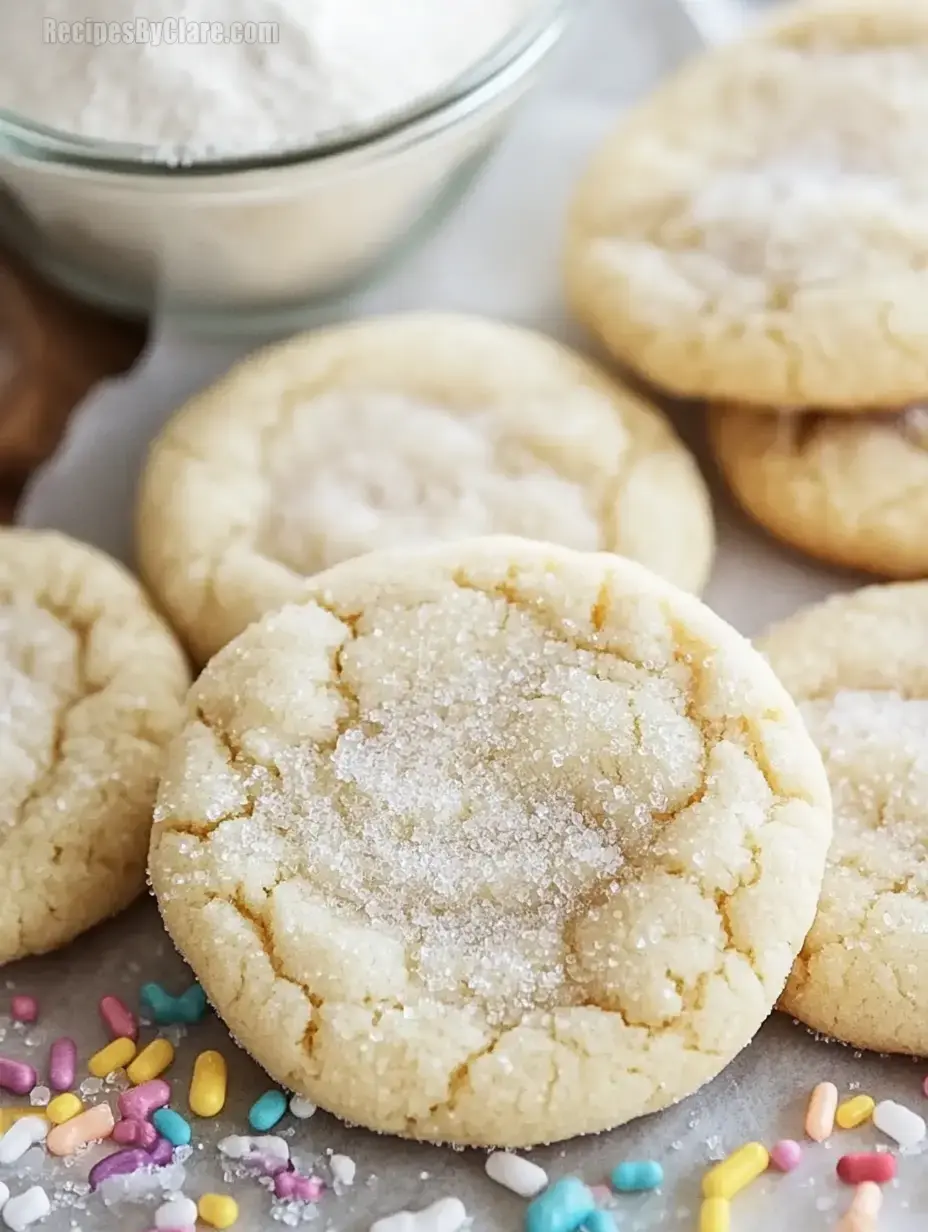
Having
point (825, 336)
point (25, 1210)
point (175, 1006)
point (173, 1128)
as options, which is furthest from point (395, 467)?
point (25, 1210)

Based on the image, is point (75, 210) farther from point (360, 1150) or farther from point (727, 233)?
point (360, 1150)

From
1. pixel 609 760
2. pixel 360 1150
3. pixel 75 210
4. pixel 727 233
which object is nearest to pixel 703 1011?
pixel 609 760

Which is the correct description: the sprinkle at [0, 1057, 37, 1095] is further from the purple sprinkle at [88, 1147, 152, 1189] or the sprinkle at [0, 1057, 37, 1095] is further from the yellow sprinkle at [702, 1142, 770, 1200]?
the yellow sprinkle at [702, 1142, 770, 1200]

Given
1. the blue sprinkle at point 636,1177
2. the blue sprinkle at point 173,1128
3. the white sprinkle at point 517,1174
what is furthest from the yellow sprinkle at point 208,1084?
the blue sprinkle at point 636,1177

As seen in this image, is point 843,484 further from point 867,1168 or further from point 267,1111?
point 267,1111

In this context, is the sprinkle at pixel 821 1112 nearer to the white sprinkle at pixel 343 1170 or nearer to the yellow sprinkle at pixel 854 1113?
the yellow sprinkle at pixel 854 1113

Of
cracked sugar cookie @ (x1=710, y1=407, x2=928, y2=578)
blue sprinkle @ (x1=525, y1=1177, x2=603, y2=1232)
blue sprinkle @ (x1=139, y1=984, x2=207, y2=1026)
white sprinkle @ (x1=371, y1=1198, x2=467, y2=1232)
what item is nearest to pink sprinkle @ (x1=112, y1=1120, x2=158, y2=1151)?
blue sprinkle @ (x1=139, y1=984, x2=207, y2=1026)
